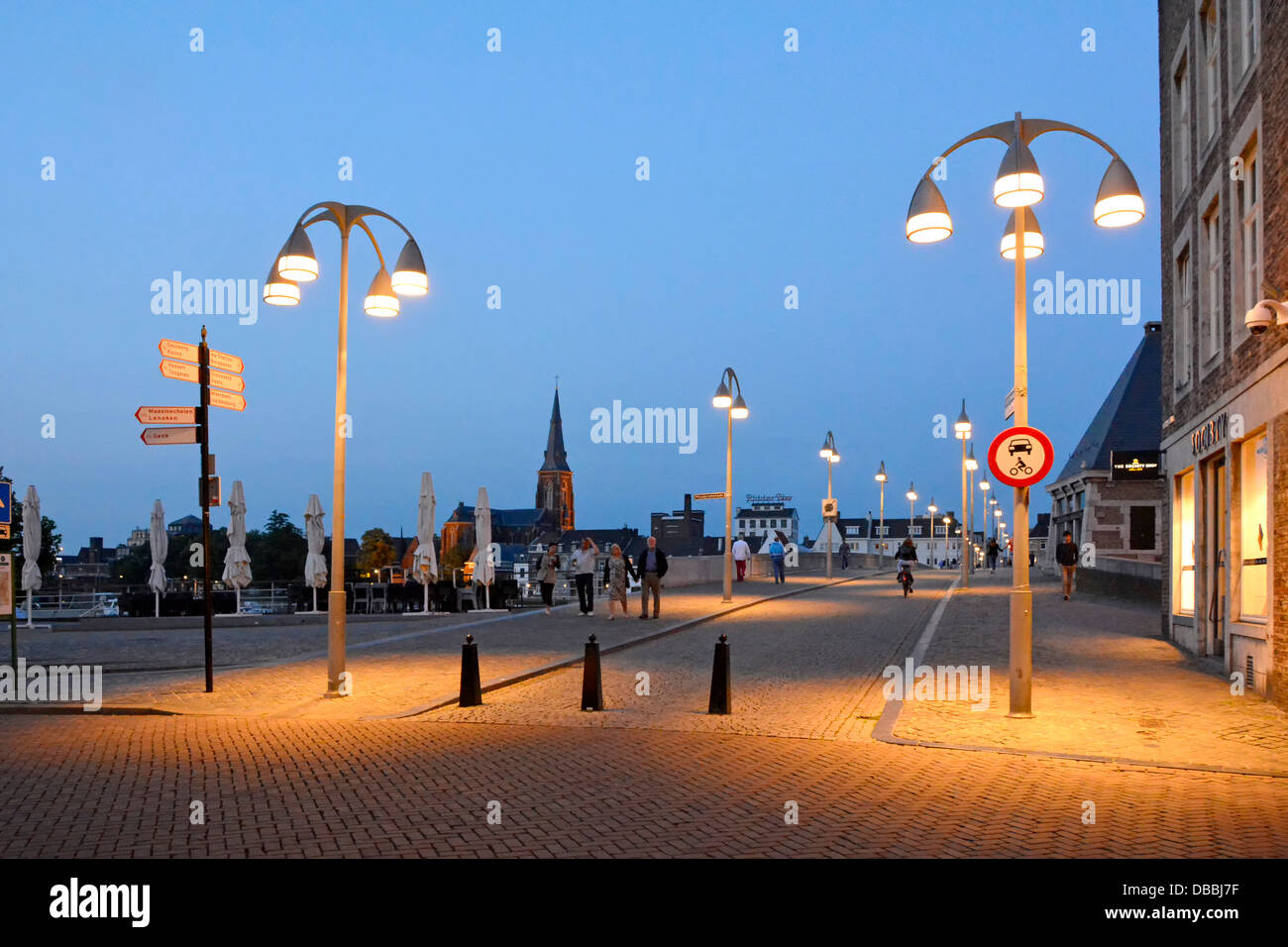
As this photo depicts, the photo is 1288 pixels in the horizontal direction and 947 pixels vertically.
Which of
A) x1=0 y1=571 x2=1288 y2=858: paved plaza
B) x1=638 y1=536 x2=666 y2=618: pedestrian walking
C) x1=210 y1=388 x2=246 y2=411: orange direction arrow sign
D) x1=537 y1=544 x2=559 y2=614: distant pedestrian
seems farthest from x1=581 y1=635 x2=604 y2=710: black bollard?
x1=537 y1=544 x2=559 y2=614: distant pedestrian

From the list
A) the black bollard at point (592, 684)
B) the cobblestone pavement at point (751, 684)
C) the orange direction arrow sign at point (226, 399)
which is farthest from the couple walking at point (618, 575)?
the black bollard at point (592, 684)

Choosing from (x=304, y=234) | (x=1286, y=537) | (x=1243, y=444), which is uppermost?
(x=304, y=234)

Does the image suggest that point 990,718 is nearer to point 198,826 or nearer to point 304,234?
point 198,826

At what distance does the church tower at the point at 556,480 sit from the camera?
178375 mm

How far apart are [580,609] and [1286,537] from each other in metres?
16.1

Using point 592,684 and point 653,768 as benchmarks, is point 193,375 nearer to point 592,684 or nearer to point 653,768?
point 592,684

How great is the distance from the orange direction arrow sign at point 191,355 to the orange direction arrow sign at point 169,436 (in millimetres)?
842

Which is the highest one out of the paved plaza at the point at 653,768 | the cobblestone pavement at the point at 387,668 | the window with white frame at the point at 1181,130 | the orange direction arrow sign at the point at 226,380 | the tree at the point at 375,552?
the window with white frame at the point at 1181,130

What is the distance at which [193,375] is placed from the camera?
13.9 metres

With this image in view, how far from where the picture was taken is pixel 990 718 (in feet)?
38.2

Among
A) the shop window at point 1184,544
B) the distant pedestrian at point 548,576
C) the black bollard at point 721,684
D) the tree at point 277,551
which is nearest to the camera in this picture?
the black bollard at point 721,684

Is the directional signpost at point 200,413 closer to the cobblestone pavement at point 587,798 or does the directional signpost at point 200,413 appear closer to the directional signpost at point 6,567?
the directional signpost at point 6,567

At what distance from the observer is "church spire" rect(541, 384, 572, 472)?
180250 millimetres
